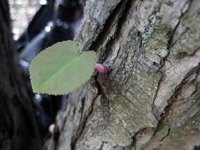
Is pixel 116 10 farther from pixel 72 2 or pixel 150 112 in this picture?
pixel 72 2

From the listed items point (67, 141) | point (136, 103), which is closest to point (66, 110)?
point (67, 141)

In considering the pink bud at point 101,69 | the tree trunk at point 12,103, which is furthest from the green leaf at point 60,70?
the tree trunk at point 12,103

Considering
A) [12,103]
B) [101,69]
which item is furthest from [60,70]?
[12,103]

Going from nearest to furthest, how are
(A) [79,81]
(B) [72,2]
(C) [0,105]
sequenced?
1. (A) [79,81]
2. (C) [0,105]
3. (B) [72,2]

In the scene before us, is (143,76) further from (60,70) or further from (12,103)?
(12,103)

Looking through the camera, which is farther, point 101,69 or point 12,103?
point 12,103

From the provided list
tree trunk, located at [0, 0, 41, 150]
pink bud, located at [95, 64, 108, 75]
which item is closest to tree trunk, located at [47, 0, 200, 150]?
pink bud, located at [95, 64, 108, 75]
